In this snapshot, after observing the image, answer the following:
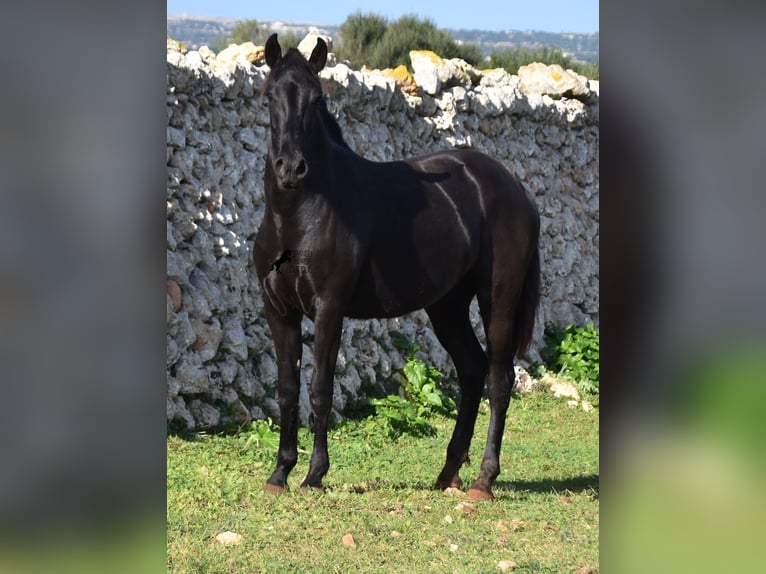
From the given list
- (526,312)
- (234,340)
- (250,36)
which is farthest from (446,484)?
(250,36)

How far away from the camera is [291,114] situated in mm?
4570

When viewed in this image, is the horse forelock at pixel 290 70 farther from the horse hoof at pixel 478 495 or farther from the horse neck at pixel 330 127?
the horse hoof at pixel 478 495

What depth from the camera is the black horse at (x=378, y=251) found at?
4.88m

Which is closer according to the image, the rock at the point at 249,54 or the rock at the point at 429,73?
the rock at the point at 249,54

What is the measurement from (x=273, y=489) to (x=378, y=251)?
1.29 m

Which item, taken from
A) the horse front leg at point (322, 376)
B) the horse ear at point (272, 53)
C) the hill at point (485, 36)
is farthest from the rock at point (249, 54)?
the hill at point (485, 36)

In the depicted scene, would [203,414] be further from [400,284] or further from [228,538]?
Answer: [228,538]

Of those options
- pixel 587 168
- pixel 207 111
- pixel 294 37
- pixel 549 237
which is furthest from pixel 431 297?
pixel 294 37

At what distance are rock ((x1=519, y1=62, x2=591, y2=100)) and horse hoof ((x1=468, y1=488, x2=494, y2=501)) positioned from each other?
6.66m

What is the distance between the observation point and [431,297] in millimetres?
5398

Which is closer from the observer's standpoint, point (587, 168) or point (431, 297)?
point (431, 297)

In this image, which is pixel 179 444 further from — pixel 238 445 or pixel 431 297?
pixel 431 297

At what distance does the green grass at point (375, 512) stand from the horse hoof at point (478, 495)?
0.06 metres
